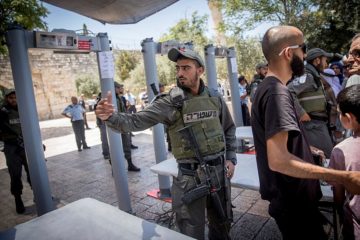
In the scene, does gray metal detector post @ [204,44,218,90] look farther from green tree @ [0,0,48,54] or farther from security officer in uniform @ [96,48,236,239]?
green tree @ [0,0,48,54]

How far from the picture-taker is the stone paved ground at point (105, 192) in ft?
10.7

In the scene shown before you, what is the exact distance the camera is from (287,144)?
150cm

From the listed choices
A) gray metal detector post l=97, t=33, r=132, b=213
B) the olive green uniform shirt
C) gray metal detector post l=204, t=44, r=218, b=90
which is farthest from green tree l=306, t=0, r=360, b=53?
the olive green uniform shirt

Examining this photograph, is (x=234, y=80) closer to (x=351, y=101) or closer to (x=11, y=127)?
(x=11, y=127)

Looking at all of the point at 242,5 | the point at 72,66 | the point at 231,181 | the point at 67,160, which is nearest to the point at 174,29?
the point at 72,66

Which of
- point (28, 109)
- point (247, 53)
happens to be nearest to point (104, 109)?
point (28, 109)

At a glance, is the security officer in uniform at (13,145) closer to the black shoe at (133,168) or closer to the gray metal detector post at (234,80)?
the black shoe at (133,168)

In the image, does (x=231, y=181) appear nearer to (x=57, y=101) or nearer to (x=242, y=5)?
(x=242, y=5)

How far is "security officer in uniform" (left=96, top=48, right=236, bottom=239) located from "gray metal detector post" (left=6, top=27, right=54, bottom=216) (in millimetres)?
1428

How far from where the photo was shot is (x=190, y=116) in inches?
86.6

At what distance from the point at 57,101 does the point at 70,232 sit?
76.8 ft

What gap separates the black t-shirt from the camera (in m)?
1.37

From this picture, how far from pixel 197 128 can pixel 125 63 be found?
2943 centimetres

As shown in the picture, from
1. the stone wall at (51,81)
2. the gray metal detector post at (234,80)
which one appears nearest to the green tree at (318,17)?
the gray metal detector post at (234,80)
